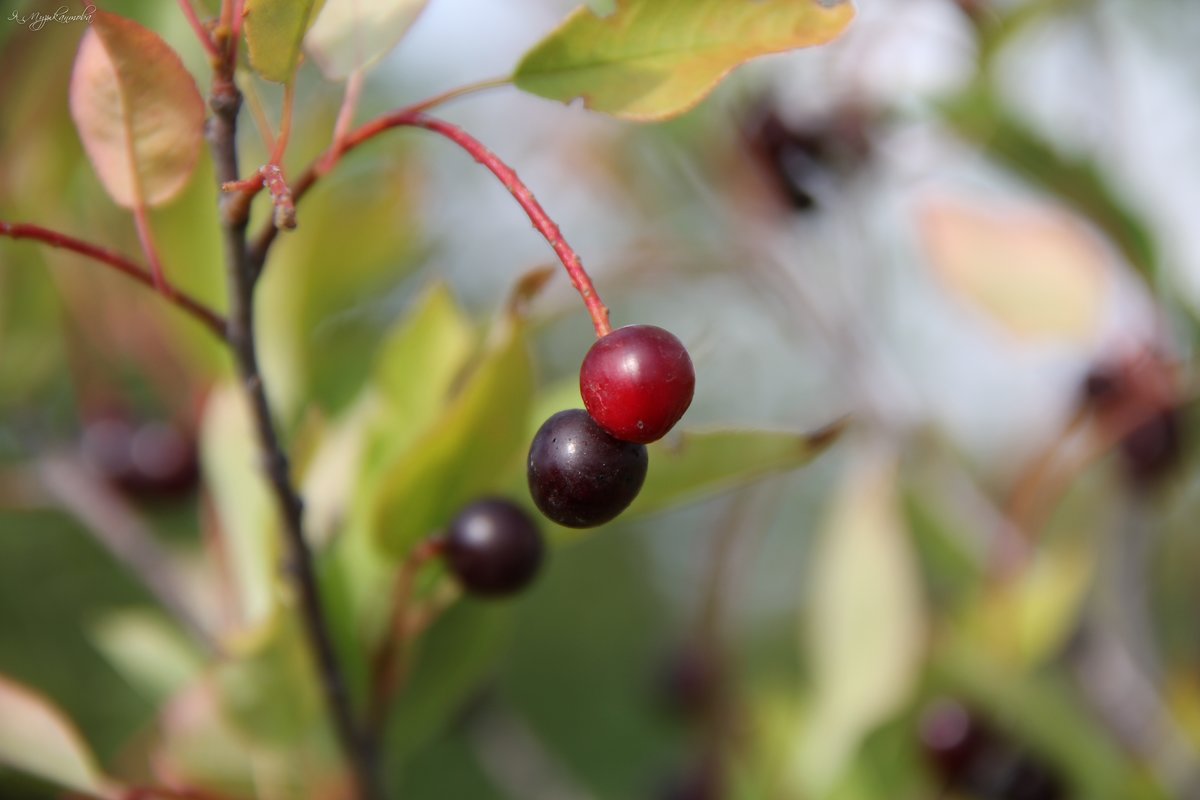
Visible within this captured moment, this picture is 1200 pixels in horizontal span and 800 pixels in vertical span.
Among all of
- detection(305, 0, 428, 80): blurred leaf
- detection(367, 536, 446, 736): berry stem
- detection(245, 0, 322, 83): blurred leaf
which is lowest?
detection(367, 536, 446, 736): berry stem

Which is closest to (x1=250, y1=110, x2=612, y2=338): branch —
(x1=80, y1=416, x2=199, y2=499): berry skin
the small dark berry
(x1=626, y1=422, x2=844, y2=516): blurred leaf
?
(x1=626, y1=422, x2=844, y2=516): blurred leaf

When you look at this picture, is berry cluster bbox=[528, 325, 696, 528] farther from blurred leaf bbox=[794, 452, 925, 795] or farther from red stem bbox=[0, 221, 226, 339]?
blurred leaf bbox=[794, 452, 925, 795]

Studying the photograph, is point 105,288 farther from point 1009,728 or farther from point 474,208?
point 474,208

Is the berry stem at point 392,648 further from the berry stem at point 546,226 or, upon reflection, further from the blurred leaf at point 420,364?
the berry stem at point 546,226

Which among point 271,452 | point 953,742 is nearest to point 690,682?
point 953,742

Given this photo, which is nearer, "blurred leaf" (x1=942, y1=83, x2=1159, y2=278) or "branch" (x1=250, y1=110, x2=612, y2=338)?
"branch" (x1=250, y1=110, x2=612, y2=338)

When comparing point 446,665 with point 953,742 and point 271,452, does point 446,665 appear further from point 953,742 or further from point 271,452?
point 953,742

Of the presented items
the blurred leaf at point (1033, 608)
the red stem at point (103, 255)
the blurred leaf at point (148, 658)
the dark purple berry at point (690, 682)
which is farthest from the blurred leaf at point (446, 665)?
the blurred leaf at point (1033, 608)

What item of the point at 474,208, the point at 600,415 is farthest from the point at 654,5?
the point at 474,208
